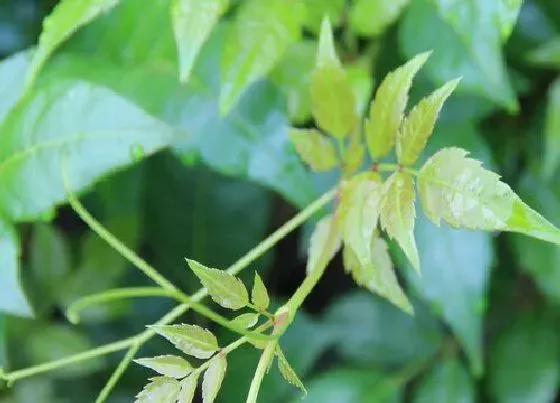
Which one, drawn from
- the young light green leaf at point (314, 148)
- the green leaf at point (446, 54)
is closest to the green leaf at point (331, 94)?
the young light green leaf at point (314, 148)

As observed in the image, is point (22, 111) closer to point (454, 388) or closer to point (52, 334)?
point (52, 334)

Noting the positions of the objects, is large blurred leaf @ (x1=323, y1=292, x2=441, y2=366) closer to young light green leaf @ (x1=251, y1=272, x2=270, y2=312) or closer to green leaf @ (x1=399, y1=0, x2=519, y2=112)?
green leaf @ (x1=399, y1=0, x2=519, y2=112)

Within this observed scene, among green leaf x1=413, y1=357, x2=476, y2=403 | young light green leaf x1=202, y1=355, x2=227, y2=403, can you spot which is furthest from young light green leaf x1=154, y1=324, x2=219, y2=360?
green leaf x1=413, y1=357, x2=476, y2=403

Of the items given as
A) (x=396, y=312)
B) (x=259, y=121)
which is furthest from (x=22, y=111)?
(x=396, y=312)

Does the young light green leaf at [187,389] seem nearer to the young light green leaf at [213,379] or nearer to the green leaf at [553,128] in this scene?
the young light green leaf at [213,379]

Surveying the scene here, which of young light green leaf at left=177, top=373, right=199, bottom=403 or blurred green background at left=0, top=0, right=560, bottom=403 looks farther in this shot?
blurred green background at left=0, top=0, right=560, bottom=403

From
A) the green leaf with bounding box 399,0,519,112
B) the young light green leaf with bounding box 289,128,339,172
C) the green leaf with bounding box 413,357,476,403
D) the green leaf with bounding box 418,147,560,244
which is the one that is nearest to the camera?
the green leaf with bounding box 418,147,560,244

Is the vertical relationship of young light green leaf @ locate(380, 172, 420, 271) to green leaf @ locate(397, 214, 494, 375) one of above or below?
above

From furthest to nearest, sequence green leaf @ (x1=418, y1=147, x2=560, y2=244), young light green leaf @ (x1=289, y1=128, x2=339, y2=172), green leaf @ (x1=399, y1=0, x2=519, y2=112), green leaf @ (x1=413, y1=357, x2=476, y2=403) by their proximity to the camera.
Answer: green leaf @ (x1=413, y1=357, x2=476, y2=403), green leaf @ (x1=399, y1=0, x2=519, y2=112), young light green leaf @ (x1=289, y1=128, x2=339, y2=172), green leaf @ (x1=418, y1=147, x2=560, y2=244)
